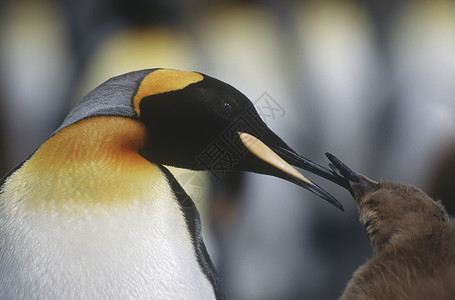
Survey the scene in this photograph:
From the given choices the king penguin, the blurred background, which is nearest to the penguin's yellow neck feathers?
the king penguin

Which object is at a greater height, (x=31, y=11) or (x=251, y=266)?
(x=31, y=11)

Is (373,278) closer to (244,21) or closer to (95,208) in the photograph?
(95,208)

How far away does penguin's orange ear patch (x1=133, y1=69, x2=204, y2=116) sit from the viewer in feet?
1.43

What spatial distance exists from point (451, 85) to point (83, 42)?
628mm

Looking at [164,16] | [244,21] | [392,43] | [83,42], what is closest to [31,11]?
[83,42]

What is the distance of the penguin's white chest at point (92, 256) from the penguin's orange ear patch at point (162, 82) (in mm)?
92

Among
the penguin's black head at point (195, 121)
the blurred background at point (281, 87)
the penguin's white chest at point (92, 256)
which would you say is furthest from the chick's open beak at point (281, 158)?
the blurred background at point (281, 87)

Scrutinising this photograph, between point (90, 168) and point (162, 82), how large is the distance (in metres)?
0.10

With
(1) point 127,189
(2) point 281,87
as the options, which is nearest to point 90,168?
(1) point 127,189

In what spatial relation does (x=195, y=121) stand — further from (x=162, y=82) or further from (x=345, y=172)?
(x=345, y=172)

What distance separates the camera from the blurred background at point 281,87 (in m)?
0.84

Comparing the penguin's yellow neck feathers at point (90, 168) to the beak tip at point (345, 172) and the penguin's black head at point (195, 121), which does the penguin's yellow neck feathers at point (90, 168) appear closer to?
the penguin's black head at point (195, 121)

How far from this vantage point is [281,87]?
35.4 inches

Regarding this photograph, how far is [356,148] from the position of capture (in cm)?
85
